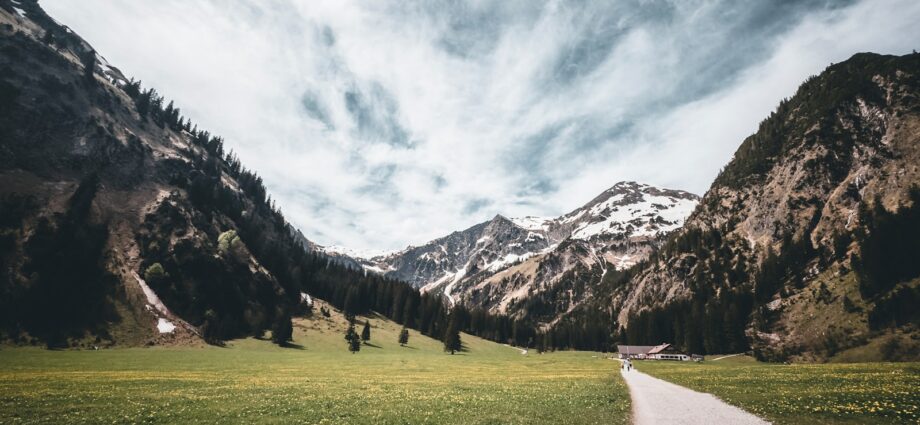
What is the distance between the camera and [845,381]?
1232 inches

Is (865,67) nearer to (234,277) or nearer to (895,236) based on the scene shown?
(895,236)

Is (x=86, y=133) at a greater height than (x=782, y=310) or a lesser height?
greater

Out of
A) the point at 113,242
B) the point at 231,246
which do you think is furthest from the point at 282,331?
the point at 113,242

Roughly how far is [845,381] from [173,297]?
495 ft

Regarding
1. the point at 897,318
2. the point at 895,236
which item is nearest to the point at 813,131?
the point at 895,236

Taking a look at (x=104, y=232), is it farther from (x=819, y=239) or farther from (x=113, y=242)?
(x=819, y=239)

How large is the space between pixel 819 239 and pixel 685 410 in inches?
5997

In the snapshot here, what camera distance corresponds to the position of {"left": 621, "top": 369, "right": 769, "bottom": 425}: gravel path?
1789 cm

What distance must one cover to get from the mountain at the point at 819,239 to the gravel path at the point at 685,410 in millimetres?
74828

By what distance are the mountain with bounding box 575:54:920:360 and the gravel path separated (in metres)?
74.8

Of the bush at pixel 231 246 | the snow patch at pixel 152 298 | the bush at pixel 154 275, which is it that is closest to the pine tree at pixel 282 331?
the snow patch at pixel 152 298

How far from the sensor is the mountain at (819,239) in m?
86.2

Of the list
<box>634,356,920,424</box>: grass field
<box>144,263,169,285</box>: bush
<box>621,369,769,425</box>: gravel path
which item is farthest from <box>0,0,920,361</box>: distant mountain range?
<box>621,369,769,425</box>: gravel path

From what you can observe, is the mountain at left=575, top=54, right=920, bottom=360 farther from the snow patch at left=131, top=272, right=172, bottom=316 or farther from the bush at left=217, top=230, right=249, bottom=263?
the bush at left=217, top=230, right=249, bottom=263
